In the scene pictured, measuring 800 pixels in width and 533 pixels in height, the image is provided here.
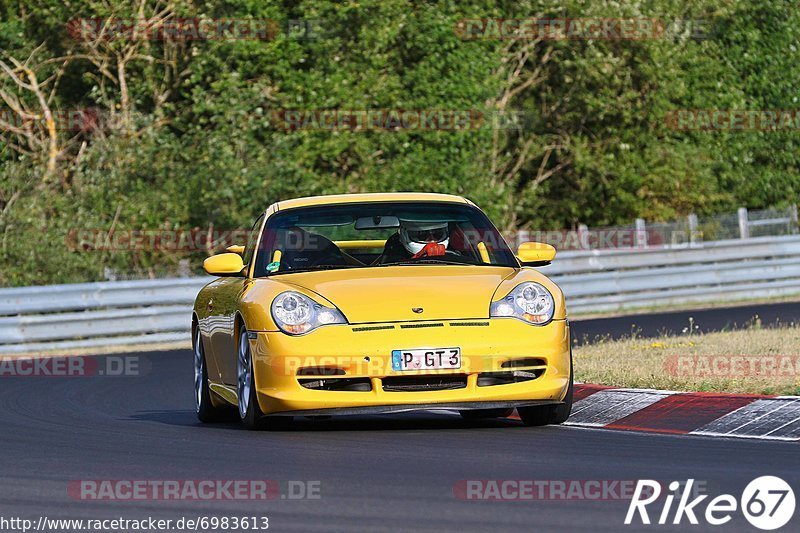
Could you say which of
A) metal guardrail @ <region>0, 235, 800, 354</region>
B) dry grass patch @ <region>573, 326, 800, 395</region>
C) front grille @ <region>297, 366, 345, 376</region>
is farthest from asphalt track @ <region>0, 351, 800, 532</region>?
metal guardrail @ <region>0, 235, 800, 354</region>

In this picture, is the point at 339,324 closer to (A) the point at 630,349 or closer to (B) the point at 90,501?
(B) the point at 90,501

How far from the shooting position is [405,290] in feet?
31.4

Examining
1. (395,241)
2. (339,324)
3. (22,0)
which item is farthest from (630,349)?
(22,0)

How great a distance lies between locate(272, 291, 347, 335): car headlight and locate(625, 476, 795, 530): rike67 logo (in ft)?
9.38

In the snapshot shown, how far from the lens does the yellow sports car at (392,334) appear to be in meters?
9.26

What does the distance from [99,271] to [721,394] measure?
59.5 ft

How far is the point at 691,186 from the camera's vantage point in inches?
1474

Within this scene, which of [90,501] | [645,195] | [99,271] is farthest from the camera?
[645,195]

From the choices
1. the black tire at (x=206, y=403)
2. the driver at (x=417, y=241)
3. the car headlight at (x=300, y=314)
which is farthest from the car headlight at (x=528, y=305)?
the black tire at (x=206, y=403)

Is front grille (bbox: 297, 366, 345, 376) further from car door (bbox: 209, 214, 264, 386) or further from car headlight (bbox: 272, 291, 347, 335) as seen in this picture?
car door (bbox: 209, 214, 264, 386)

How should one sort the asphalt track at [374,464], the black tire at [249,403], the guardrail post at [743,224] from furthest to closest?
the guardrail post at [743,224], the black tire at [249,403], the asphalt track at [374,464]

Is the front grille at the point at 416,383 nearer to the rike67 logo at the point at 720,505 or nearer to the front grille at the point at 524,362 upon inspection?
the front grille at the point at 524,362

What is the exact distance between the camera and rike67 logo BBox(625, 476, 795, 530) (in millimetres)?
6156

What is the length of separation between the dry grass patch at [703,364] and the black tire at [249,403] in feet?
8.30
